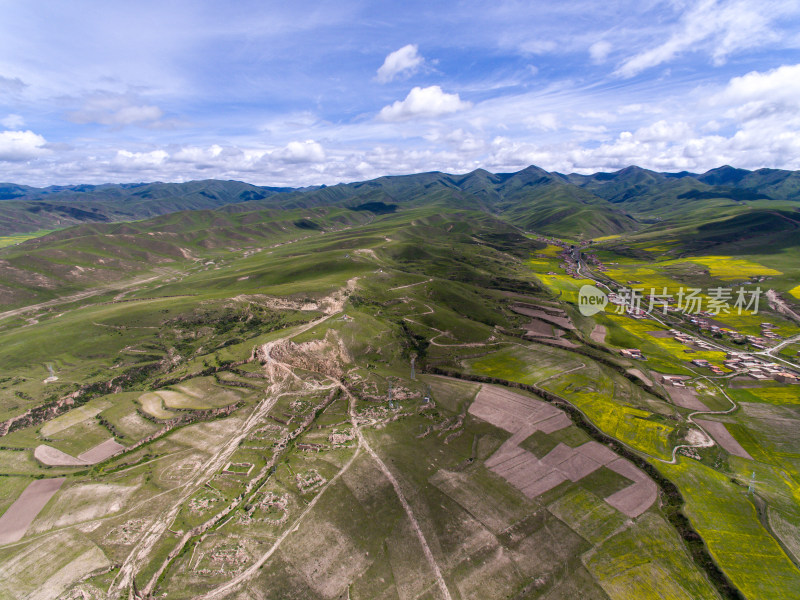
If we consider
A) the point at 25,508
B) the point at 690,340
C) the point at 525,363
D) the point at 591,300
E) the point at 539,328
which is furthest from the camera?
the point at 591,300

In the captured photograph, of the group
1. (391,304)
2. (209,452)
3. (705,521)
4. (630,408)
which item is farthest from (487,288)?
(209,452)

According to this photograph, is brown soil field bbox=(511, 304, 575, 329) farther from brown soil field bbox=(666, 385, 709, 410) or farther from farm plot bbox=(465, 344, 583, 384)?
brown soil field bbox=(666, 385, 709, 410)

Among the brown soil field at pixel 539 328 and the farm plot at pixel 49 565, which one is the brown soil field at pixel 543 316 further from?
the farm plot at pixel 49 565

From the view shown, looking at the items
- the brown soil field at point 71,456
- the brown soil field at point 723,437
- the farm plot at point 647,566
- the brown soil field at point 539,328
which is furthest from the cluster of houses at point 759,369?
the brown soil field at point 71,456

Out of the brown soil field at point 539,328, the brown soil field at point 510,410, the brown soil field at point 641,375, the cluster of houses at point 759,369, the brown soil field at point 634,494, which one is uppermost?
the brown soil field at point 510,410

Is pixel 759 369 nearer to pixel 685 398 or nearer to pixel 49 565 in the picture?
pixel 685 398

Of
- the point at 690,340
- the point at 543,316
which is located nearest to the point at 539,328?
the point at 543,316
